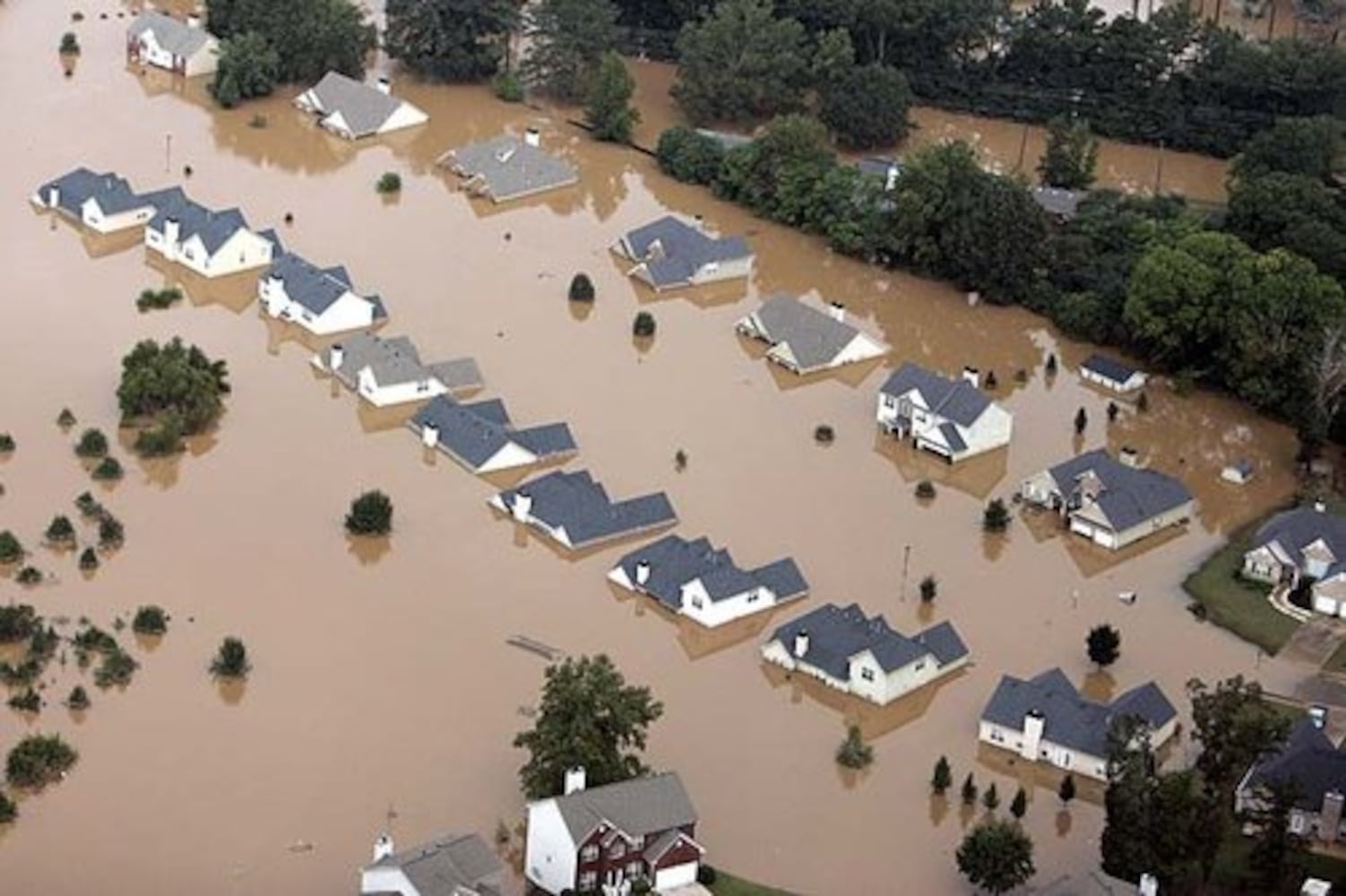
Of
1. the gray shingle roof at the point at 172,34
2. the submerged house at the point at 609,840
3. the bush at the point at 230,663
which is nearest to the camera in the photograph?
the submerged house at the point at 609,840

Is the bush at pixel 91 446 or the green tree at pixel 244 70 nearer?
the bush at pixel 91 446

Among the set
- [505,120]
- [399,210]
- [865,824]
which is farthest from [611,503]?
[505,120]

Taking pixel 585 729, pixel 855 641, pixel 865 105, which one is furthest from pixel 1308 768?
pixel 865 105

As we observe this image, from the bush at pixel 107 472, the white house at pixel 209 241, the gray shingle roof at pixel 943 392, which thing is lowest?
the white house at pixel 209 241

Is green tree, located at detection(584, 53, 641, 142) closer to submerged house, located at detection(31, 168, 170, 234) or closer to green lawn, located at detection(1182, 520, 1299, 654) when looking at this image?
submerged house, located at detection(31, 168, 170, 234)

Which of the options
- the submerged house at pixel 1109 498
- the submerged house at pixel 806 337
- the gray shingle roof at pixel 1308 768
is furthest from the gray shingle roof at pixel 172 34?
the gray shingle roof at pixel 1308 768

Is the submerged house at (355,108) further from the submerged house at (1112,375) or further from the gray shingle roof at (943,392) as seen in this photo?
the submerged house at (1112,375)

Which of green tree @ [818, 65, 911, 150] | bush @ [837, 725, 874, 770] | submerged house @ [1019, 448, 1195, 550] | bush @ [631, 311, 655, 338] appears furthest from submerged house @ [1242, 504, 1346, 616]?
green tree @ [818, 65, 911, 150]
